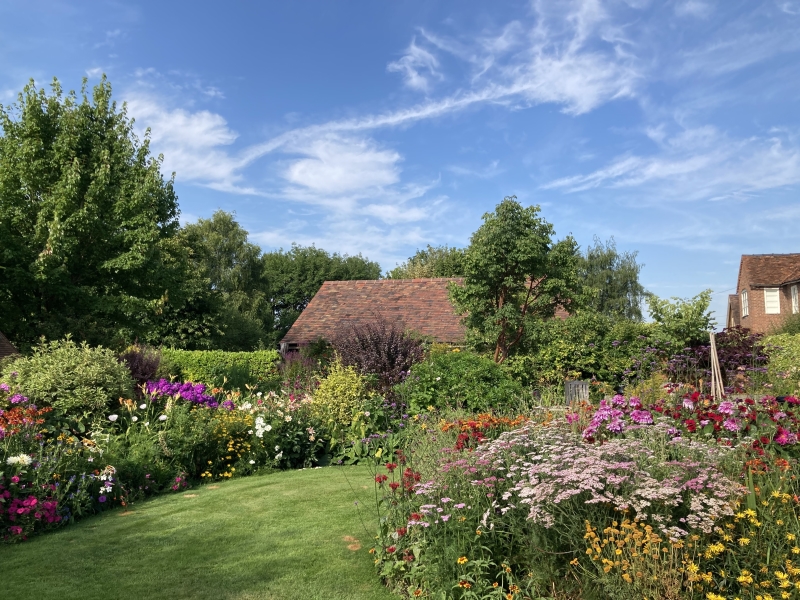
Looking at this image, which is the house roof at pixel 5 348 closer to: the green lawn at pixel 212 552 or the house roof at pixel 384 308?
the green lawn at pixel 212 552

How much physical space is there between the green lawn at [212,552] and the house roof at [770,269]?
29.0 metres

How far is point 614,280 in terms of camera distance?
37.9m

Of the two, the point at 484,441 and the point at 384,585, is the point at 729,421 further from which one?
the point at 384,585

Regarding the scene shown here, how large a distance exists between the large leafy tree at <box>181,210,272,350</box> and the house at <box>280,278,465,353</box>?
9207mm

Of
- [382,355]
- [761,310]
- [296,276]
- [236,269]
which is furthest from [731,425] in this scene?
[296,276]

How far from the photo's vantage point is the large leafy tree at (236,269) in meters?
35.0

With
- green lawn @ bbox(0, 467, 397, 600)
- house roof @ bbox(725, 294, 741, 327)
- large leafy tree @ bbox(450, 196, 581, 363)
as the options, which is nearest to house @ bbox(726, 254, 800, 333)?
house roof @ bbox(725, 294, 741, 327)

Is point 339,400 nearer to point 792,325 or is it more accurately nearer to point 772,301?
point 792,325

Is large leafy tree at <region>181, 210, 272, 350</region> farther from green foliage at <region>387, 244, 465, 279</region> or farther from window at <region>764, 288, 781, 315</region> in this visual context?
window at <region>764, 288, 781, 315</region>

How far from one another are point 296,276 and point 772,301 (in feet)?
102

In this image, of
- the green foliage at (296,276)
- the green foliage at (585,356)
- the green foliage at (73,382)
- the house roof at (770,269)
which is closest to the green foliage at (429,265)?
the green foliage at (296,276)

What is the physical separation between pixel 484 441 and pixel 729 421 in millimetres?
1941

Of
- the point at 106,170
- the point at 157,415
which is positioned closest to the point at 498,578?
the point at 157,415

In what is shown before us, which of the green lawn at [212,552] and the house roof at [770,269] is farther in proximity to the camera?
the house roof at [770,269]
